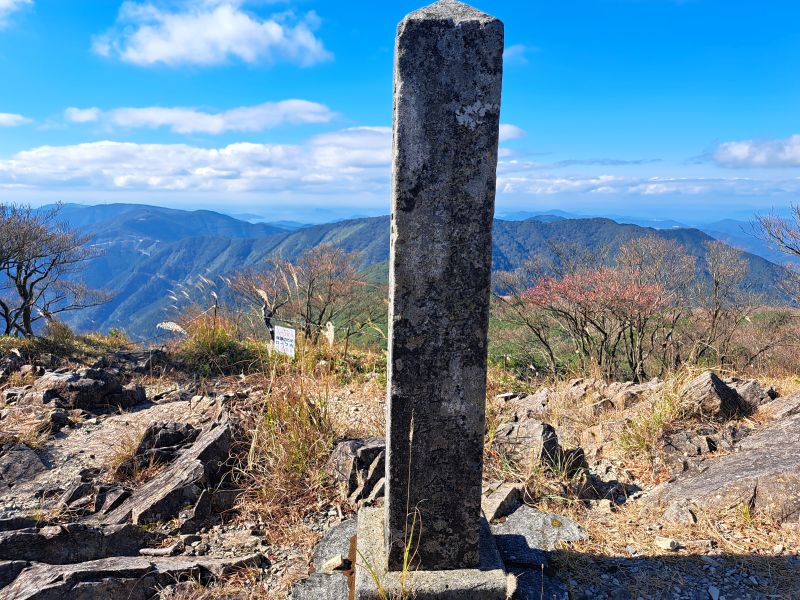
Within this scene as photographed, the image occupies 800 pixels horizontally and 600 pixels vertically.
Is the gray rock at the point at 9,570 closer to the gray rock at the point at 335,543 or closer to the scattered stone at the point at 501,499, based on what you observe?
the gray rock at the point at 335,543

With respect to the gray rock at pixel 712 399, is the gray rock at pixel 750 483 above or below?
below

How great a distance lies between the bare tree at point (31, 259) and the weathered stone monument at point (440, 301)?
45.5ft

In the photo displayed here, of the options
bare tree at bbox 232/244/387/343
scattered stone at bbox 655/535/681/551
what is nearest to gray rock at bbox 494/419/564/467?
scattered stone at bbox 655/535/681/551

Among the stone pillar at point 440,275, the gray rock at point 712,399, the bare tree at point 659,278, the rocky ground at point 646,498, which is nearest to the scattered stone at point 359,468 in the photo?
the rocky ground at point 646,498

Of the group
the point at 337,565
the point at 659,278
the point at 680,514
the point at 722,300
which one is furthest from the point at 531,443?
the point at 722,300

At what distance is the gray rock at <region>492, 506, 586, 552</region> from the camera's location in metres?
3.19

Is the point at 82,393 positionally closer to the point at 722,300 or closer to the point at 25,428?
the point at 25,428

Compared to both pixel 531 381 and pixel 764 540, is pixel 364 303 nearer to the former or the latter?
pixel 531 381

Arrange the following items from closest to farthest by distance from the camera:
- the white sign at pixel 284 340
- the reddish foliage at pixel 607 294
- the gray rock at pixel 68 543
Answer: the gray rock at pixel 68 543
the white sign at pixel 284 340
the reddish foliage at pixel 607 294

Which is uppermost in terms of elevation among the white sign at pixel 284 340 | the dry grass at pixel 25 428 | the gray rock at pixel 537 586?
the white sign at pixel 284 340

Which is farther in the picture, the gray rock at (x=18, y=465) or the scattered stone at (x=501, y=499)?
the gray rock at (x=18, y=465)

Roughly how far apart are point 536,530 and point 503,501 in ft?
1.12

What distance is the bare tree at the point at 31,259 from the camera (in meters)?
14.2

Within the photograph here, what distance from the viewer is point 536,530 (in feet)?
11.3
